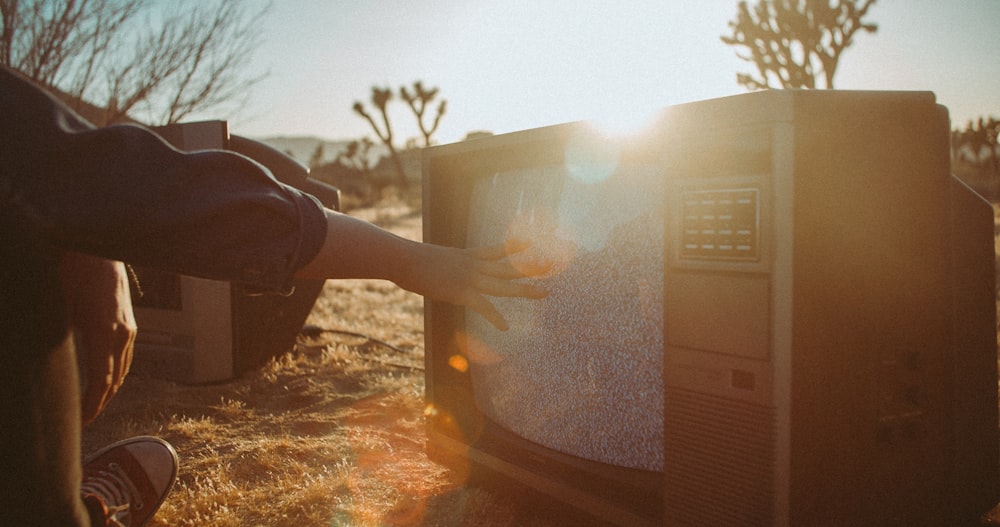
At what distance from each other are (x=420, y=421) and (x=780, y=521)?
3.85ft

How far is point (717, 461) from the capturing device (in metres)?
0.77

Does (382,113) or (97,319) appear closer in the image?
(97,319)

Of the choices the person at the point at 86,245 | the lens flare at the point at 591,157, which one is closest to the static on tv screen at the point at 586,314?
the lens flare at the point at 591,157

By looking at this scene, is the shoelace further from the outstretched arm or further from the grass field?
the outstretched arm

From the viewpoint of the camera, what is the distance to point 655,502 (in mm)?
937

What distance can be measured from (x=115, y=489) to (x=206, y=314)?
920 mm

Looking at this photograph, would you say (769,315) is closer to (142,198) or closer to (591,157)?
(591,157)

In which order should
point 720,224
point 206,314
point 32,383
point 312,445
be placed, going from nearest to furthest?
point 32,383
point 720,224
point 312,445
point 206,314

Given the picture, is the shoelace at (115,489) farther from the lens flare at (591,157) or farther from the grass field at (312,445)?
the lens flare at (591,157)

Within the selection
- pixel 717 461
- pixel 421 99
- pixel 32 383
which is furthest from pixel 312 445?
pixel 421 99

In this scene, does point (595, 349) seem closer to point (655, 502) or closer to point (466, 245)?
point (655, 502)

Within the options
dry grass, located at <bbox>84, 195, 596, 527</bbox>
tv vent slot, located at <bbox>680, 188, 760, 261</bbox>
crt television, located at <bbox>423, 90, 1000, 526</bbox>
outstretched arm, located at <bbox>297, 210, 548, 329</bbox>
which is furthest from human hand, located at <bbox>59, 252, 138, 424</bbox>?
tv vent slot, located at <bbox>680, 188, 760, 261</bbox>

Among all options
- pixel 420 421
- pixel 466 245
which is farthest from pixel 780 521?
pixel 420 421

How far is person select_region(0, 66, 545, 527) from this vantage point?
622 mm
